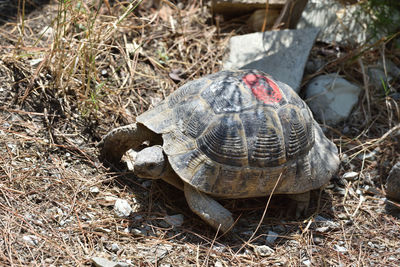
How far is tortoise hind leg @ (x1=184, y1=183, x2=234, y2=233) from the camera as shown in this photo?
3322 mm

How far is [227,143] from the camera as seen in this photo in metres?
3.35

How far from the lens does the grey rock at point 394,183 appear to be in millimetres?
3861

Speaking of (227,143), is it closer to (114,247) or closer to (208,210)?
(208,210)

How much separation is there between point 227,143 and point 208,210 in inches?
20.0

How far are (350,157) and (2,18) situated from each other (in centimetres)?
368

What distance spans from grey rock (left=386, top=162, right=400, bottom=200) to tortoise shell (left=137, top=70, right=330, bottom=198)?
2.53 feet

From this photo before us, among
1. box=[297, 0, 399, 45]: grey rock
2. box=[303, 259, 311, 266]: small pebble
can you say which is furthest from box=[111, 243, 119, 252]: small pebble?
box=[297, 0, 399, 45]: grey rock

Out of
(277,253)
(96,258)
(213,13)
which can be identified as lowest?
(277,253)

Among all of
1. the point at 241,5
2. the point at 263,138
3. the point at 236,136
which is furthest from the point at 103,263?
the point at 241,5

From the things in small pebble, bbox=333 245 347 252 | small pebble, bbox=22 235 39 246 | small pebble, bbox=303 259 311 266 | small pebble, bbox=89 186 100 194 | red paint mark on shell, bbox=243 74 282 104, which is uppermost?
red paint mark on shell, bbox=243 74 282 104

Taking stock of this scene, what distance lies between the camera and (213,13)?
5496 mm

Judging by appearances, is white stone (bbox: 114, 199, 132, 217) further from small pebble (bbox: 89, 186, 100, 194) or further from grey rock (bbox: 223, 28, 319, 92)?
grey rock (bbox: 223, 28, 319, 92)

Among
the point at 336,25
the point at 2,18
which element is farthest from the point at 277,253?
the point at 2,18

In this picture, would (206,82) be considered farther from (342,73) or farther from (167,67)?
(342,73)
